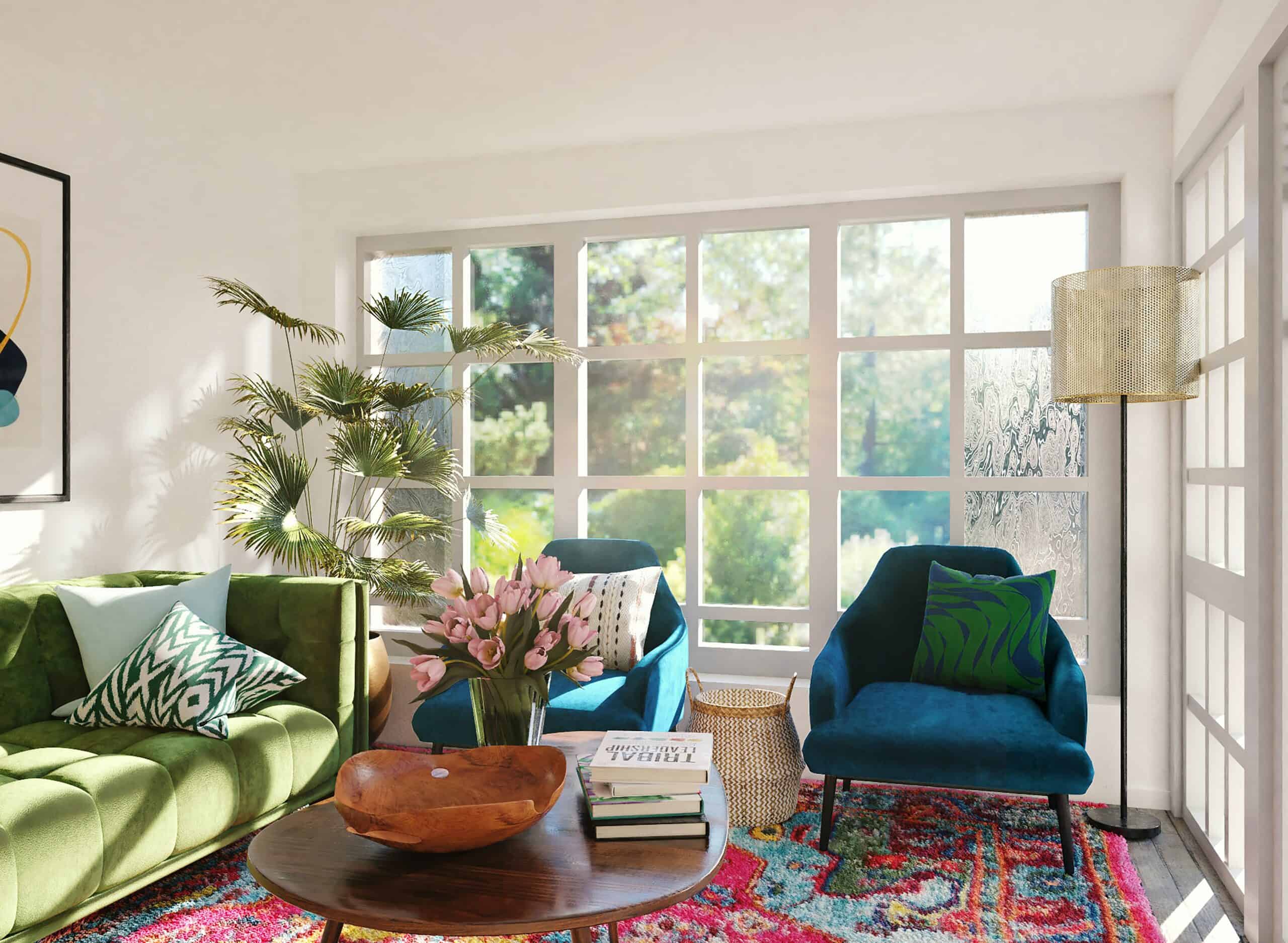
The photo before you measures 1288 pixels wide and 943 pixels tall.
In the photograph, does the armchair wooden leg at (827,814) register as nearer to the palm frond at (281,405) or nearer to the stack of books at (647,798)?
the stack of books at (647,798)

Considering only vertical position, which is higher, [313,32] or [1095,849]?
[313,32]

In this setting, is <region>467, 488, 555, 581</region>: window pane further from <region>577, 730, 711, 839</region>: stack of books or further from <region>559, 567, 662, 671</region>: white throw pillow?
<region>577, 730, 711, 839</region>: stack of books

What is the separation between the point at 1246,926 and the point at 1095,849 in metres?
0.52

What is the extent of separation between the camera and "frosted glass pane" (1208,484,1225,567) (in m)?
2.76

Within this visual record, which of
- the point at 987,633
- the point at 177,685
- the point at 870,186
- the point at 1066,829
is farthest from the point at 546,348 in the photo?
the point at 1066,829

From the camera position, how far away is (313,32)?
2.86 m

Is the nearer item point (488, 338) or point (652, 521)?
point (488, 338)

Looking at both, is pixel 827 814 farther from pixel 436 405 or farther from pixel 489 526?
pixel 436 405

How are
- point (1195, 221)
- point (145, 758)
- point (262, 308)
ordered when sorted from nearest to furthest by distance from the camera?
point (145, 758)
point (1195, 221)
point (262, 308)

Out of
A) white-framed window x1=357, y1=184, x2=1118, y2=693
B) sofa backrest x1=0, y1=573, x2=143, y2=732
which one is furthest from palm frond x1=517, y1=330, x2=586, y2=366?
sofa backrest x1=0, y1=573, x2=143, y2=732

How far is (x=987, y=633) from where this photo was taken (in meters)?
3.04

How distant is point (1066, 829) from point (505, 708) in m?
1.65

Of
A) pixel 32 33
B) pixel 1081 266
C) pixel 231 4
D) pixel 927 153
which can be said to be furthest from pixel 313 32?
pixel 1081 266

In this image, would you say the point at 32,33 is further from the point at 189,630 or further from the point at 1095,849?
the point at 1095,849
